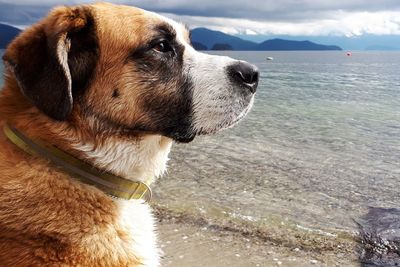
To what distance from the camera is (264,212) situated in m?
8.38

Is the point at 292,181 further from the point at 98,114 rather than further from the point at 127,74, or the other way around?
the point at 98,114

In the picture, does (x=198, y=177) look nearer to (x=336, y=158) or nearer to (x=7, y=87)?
(x=336, y=158)

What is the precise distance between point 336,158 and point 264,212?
514cm

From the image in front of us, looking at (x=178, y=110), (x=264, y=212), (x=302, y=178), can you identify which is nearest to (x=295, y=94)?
(x=302, y=178)

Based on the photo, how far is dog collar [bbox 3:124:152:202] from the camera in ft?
11.3

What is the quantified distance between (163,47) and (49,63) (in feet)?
3.57

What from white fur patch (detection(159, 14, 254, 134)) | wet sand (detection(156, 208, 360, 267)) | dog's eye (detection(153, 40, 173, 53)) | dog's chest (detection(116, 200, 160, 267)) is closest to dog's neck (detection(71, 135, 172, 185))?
dog's chest (detection(116, 200, 160, 267))

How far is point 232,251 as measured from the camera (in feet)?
21.9

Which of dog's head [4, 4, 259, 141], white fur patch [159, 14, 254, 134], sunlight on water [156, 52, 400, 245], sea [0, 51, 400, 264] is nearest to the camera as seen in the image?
dog's head [4, 4, 259, 141]

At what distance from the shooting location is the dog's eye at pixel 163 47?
4105 millimetres

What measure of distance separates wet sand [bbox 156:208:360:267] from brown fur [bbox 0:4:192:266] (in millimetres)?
2926

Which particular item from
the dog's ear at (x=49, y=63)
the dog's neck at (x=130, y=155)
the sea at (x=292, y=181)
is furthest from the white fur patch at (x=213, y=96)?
the sea at (x=292, y=181)

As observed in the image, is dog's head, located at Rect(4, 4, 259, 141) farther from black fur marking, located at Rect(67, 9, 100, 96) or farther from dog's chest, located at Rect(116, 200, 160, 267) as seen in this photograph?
dog's chest, located at Rect(116, 200, 160, 267)

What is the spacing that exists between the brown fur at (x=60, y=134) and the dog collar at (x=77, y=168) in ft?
0.15
